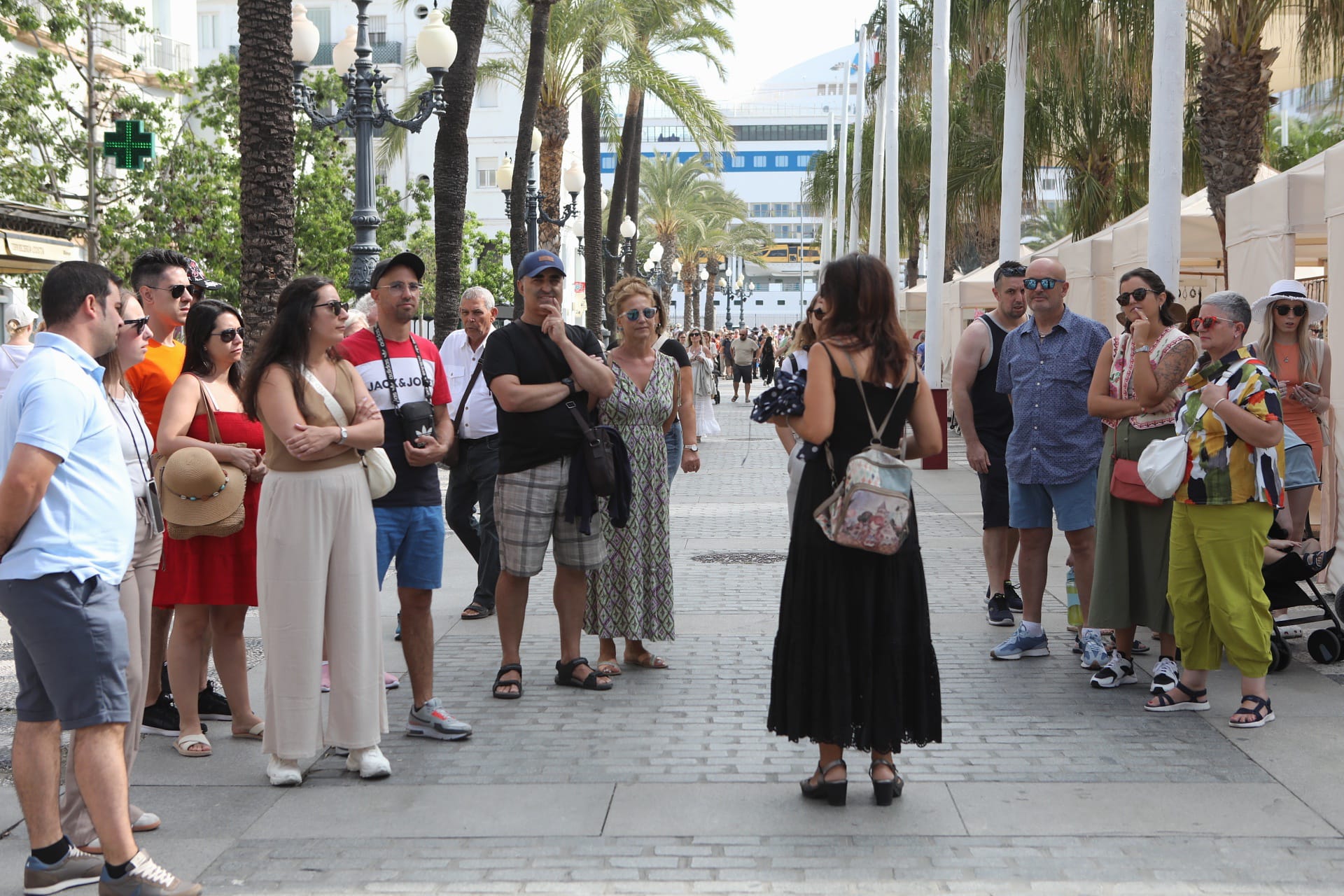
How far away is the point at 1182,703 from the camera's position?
19.5 ft

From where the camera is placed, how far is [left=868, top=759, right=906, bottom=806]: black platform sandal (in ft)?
15.5

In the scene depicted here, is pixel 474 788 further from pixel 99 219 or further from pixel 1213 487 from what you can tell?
pixel 99 219

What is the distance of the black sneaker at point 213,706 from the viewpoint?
6008 mm

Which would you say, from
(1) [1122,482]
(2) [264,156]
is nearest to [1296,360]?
(1) [1122,482]

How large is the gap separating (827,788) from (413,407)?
2.23 meters

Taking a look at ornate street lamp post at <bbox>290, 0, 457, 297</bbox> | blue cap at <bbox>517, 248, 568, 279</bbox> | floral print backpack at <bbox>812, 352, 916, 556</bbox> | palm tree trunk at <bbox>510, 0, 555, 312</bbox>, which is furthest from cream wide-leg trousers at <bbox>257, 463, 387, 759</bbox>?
palm tree trunk at <bbox>510, 0, 555, 312</bbox>

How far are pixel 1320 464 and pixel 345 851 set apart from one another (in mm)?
6069

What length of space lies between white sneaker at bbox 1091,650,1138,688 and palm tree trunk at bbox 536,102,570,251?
75.1 ft

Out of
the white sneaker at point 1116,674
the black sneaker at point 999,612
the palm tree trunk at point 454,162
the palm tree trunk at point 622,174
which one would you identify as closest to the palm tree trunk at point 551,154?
the palm tree trunk at point 622,174

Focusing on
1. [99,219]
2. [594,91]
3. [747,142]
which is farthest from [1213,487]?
[747,142]

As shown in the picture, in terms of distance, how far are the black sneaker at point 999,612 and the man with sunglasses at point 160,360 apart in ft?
13.5

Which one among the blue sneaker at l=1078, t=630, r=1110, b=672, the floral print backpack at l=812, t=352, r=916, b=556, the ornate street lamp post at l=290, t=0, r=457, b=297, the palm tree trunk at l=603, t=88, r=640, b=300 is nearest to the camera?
the floral print backpack at l=812, t=352, r=916, b=556

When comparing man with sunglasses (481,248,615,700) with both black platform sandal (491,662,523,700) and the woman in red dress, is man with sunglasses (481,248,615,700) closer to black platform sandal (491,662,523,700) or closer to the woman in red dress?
black platform sandal (491,662,523,700)

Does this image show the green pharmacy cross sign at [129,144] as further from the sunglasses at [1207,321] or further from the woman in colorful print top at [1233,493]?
the woman in colorful print top at [1233,493]
